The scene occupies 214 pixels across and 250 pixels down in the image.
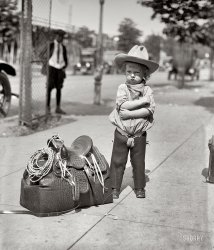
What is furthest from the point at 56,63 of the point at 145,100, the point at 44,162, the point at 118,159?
the point at 44,162

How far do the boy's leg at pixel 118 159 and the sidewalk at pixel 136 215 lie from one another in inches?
7.9

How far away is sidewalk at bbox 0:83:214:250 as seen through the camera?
4.10 meters

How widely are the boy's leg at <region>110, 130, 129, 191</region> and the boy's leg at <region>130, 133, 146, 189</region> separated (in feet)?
0.28

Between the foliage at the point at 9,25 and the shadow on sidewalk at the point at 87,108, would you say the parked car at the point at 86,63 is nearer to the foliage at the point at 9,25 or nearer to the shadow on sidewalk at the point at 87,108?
the foliage at the point at 9,25

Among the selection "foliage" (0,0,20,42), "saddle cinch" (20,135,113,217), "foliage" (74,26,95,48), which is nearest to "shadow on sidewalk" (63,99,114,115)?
"saddle cinch" (20,135,113,217)

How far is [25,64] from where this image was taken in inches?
362

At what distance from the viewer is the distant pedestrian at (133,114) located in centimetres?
511

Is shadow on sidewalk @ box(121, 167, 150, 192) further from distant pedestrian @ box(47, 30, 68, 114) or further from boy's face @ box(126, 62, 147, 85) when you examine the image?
distant pedestrian @ box(47, 30, 68, 114)

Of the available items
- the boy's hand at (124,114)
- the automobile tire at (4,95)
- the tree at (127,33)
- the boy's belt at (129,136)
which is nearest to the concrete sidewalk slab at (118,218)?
the boy's belt at (129,136)

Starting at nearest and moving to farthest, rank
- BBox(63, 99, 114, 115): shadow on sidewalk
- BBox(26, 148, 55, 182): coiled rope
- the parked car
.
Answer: BBox(26, 148, 55, 182): coiled rope < BBox(63, 99, 114, 115): shadow on sidewalk < the parked car

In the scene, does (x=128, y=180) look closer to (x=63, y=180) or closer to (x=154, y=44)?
(x=63, y=180)

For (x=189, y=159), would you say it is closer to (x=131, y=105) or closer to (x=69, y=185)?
(x=131, y=105)

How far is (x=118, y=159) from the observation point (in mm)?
5309

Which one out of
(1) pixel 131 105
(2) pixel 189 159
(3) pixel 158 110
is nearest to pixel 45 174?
(1) pixel 131 105
